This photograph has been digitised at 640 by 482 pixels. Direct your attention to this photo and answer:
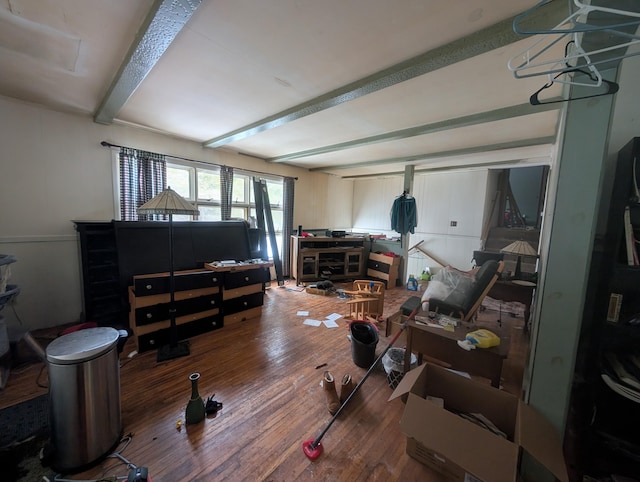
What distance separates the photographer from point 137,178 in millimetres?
3201

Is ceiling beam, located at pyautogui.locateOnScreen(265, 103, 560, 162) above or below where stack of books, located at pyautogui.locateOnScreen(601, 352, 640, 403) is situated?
above

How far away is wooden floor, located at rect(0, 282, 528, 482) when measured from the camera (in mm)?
1388

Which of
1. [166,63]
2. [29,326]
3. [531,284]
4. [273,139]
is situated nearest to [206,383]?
[29,326]

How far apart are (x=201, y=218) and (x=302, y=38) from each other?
317 cm

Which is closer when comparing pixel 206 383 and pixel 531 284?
pixel 206 383

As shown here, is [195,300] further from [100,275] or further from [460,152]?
[460,152]

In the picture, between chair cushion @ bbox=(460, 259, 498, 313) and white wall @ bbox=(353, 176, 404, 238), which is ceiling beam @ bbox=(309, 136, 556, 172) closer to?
white wall @ bbox=(353, 176, 404, 238)

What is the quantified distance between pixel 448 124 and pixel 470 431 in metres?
2.80

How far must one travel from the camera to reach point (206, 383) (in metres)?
2.04

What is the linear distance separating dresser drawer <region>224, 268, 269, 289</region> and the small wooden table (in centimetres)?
207

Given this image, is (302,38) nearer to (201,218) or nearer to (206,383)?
(206,383)

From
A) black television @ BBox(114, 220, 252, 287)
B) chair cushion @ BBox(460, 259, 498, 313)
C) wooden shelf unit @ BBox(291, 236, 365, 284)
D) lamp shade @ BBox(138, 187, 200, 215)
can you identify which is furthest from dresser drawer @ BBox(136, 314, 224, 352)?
chair cushion @ BBox(460, 259, 498, 313)

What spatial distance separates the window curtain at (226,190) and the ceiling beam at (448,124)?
1403 mm

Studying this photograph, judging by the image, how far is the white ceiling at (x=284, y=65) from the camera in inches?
52.9
